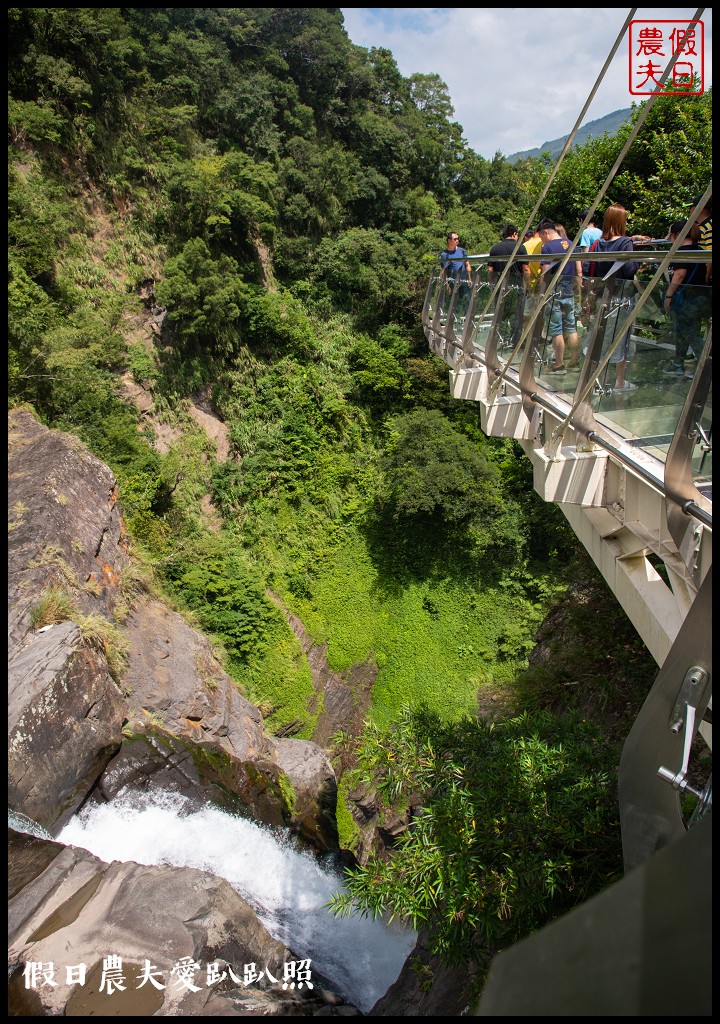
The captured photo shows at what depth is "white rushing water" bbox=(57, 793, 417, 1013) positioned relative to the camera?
6.33 m

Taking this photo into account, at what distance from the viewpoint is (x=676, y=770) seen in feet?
6.90

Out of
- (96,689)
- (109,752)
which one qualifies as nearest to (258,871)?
(109,752)

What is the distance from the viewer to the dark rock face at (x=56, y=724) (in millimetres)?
5652

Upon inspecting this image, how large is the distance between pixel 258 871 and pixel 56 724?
3.20 m

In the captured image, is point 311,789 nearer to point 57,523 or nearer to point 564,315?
point 57,523

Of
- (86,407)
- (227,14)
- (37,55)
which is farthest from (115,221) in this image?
(227,14)

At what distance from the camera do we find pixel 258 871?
7.19m

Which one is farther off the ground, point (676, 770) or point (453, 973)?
point (676, 770)

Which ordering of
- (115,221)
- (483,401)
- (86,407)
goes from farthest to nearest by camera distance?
(115,221) < (86,407) < (483,401)

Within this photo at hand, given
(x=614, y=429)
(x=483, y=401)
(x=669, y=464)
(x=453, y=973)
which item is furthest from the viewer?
(x=483, y=401)

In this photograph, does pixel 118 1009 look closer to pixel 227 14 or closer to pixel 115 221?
pixel 115 221

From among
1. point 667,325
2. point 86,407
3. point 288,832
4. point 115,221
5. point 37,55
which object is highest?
point 37,55

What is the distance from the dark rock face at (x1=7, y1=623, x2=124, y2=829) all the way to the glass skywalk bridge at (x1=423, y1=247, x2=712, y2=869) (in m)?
5.20

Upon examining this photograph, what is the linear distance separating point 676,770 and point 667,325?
82.7 inches
